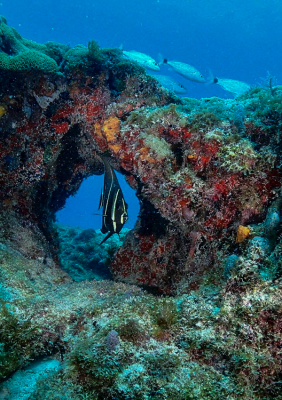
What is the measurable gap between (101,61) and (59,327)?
14.0ft

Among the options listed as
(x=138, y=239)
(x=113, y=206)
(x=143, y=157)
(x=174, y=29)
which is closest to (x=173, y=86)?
(x=143, y=157)

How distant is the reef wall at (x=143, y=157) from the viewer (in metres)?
2.95

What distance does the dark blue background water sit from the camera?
74.2m

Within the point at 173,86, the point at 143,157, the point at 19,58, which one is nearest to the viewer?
the point at 143,157

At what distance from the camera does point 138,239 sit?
425cm

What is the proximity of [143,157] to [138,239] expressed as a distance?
1.46 m

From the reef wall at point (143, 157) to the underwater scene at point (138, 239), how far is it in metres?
0.02

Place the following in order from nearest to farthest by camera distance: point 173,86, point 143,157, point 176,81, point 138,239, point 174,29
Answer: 1. point 143,157
2. point 138,239
3. point 173,86
4. point 176,81
5. point 174,29

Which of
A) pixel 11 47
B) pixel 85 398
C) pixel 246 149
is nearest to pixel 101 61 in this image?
pixel 11 47

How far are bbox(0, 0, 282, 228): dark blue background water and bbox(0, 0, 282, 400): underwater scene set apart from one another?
215 ft

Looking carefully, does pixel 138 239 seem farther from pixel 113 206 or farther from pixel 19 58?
pixel 19 58

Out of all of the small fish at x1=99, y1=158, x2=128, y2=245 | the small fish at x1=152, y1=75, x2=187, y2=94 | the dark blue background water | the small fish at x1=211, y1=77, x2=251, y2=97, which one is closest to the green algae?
the small fish at x1=99, y1=158, x2=128, y2=245

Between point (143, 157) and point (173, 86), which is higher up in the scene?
point (173, 86)

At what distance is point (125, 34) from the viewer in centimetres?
9619
